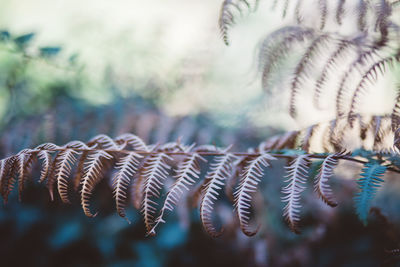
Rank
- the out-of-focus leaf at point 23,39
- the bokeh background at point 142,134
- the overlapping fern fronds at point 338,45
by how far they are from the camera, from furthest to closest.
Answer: the bokeh background at point 142,134
the out-of-focus leaf at point 23,39
the overlapping fern fronds at point 338,45

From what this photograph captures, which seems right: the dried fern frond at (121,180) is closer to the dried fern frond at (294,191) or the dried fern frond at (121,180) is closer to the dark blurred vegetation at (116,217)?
the dried fern frond at (294,191)

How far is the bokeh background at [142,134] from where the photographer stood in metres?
1.48

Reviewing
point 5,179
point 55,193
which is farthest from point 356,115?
point 55,193

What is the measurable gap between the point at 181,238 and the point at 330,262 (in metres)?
0.88

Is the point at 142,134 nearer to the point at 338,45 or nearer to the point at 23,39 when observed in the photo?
the point at 23,39

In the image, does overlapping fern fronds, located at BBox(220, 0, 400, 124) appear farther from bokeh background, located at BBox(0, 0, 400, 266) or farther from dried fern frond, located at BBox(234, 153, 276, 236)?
bokeh background, located at BBox(0, 0, 400, 266)

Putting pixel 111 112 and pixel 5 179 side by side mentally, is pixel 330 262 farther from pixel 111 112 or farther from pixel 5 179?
pixel 5 179

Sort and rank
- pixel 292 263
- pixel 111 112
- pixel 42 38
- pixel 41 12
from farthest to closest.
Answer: pixel 41 12
pixel 42 38
pixel 111 112
pixel 292 263

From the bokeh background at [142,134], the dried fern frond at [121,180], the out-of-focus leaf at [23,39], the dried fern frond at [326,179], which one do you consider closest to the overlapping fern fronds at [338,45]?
the dried fern frond at [326,179]

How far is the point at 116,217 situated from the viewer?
1.64 metres

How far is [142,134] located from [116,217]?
0.53m

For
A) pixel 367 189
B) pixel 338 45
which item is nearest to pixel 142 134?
pixel 338 45

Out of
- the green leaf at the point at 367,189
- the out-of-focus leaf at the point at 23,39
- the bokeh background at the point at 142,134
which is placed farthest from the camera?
the bokeh background at the point at 142,134

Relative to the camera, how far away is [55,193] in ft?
5.06
